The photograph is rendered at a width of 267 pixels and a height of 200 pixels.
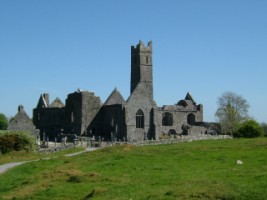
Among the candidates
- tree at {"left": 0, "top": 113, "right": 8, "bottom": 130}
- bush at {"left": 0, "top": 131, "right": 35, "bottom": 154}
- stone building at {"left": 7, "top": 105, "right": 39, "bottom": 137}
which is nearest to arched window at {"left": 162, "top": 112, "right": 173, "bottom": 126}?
stone building at {"left": 7, "top": 105, "right": 39, "bottom": 137}

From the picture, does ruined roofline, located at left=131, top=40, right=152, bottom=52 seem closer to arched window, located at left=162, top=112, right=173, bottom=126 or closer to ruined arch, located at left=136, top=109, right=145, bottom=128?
arched window, located at left=162, top=112, right=173, bottom=126

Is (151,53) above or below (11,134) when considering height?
above

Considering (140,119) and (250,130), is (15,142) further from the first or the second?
(250,130)

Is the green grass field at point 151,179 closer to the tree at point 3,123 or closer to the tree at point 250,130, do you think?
the tree at point 250,130

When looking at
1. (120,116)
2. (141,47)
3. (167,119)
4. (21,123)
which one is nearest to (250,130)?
(167,119)

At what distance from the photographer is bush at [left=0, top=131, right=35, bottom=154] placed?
50219mm

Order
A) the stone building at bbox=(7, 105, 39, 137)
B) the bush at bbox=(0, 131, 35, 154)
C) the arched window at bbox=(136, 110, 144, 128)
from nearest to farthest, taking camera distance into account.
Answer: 1. the bush at bbox=(0, 131, 35, 154)
2. the stone building at bbox=(7, 105, 39, 137)
3. the arched window at bbox=(136, 110, 144, 128)

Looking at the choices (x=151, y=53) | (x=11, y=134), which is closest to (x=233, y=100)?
(x=151, y=53)

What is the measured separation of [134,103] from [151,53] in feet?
57.5

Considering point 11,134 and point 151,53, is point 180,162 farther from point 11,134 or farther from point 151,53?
point 151,53

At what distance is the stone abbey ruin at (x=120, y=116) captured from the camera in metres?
75.5

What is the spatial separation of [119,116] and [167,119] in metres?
15.1

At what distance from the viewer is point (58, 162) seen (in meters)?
37.7

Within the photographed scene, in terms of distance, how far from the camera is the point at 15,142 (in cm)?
5112
